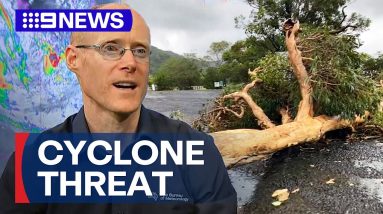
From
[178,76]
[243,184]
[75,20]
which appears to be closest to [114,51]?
[75,20]

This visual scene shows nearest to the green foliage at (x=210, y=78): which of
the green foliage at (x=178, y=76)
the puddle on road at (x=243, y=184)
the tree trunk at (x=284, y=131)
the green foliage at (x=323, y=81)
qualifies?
the green foliage at (x=178, y=76)

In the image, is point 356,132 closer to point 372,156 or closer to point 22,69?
point 372,156

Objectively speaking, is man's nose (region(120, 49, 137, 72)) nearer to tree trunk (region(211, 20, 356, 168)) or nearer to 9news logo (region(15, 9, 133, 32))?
9news logo (region(15, 9, 133, 32))

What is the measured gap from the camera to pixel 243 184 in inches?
261

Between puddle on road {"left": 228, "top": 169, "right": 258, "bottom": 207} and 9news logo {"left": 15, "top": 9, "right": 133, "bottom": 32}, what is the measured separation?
12.9ft

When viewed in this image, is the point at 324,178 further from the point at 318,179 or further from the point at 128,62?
the point at 128,62

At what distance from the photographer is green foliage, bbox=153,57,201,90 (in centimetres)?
4291

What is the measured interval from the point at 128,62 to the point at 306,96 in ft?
22.7

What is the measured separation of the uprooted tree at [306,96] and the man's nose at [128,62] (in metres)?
4.96

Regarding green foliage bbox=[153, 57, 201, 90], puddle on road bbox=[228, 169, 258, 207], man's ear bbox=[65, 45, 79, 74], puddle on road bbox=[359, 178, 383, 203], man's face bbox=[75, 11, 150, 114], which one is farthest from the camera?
green foliage bbox=[153, 57, 201, 90]

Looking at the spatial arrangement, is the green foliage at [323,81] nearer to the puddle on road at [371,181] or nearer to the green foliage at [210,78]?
the puddle on road at [371,181]

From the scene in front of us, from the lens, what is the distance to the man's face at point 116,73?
143 centimetres

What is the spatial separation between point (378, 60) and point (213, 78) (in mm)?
16797

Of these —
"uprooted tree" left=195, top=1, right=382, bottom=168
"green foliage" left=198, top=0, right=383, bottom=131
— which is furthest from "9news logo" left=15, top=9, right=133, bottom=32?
"green foliage" left=198, top=0, right=383, bottom=131
